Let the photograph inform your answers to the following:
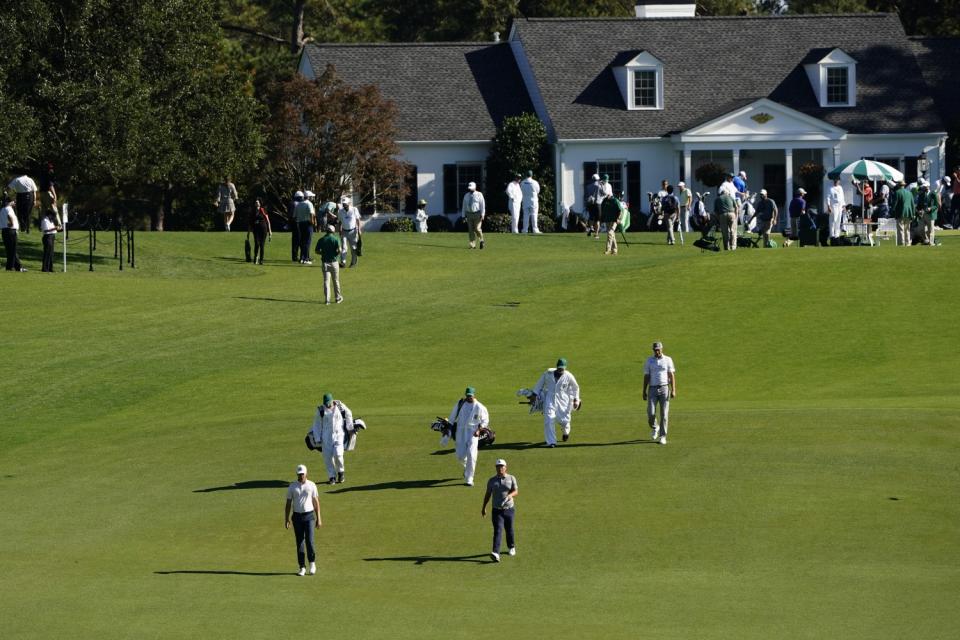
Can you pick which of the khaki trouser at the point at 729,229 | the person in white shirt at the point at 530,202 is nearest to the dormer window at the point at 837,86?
the person in white shirt at the point at 530,202

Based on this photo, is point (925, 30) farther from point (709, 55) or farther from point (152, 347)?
point (152, 347)

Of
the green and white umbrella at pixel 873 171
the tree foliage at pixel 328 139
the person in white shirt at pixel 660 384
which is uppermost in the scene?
the tree foliage at pixel 328 139

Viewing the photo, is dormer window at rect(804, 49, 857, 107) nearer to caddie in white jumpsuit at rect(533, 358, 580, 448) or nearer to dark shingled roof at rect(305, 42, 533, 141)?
dark shingled roof at rect(305, 42, 533, 141)

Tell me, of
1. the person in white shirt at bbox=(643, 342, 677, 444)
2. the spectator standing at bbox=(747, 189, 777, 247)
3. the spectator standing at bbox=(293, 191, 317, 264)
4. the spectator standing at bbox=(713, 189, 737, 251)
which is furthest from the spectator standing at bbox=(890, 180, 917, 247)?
the person in white shirt at bbox=(643, 342, 677, 444)

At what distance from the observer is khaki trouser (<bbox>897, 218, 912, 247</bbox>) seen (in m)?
53.9

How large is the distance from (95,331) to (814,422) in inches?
758

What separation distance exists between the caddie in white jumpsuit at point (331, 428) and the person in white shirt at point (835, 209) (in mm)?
31250

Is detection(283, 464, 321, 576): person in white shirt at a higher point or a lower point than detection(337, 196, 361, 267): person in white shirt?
lower

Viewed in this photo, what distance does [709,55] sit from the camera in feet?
238

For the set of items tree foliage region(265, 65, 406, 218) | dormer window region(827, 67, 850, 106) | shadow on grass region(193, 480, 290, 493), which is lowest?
shadow on grass region(193, 480, 290, 493)

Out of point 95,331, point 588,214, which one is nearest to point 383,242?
point 588,214

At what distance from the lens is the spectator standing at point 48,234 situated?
157 ft

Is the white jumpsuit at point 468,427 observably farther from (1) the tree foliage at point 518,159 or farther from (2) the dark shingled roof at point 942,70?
(2) the dark shingled roof at point 942,70

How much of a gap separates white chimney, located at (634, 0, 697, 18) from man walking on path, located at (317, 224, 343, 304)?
3625 cm
